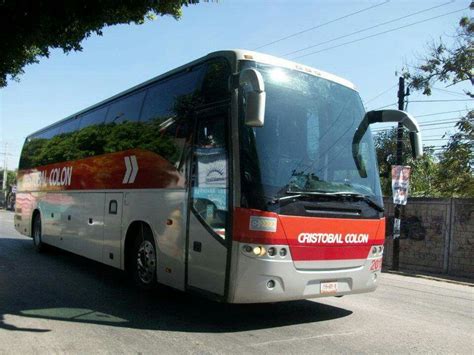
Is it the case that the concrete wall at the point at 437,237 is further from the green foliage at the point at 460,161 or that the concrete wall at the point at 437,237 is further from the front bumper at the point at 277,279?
the front bumper at the point at 277,279

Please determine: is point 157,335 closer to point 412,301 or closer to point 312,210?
A: point 312,210

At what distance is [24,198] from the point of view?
51.4 ft

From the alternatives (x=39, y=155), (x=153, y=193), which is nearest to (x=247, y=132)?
(x=153, y=193)

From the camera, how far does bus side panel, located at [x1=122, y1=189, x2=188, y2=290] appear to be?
22.7ft

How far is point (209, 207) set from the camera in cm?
640

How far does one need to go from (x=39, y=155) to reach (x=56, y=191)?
8.23 feet

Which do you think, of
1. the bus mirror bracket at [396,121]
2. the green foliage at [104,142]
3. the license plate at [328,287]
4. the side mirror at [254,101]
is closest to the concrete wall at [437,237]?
the bus mirror bracket at [396,121]

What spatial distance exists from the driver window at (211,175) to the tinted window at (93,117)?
437cm

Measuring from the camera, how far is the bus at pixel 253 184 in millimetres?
5898

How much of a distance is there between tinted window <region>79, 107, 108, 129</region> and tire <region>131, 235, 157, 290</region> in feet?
10.6

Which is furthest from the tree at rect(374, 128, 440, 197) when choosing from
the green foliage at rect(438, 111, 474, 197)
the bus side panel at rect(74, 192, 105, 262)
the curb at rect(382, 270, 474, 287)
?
the bus side panel at rect(74, 192, 105, 262)

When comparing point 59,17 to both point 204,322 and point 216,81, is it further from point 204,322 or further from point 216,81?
point 204,322

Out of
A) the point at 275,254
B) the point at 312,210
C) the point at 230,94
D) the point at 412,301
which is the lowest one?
the point at 412,301

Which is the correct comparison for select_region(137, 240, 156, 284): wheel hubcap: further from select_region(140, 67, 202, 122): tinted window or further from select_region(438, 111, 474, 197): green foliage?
select_region(438, 111, 474, 197): green foliage
